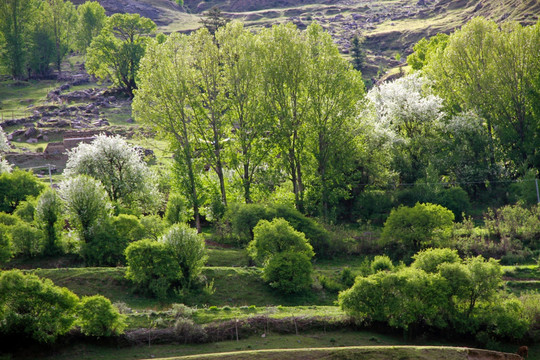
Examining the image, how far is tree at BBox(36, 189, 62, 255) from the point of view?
38250 mm

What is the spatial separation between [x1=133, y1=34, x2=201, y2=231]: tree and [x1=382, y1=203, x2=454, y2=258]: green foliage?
54.9 feet

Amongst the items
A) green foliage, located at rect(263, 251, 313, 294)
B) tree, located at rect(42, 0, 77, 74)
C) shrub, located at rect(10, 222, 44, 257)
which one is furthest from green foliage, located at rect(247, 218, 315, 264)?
tree, located at rect(42, 0, 77, 74)

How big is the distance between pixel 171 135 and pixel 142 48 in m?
47.0

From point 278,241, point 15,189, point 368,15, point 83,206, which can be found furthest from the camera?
point 368,15

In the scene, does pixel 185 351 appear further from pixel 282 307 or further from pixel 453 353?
pixel 453 353

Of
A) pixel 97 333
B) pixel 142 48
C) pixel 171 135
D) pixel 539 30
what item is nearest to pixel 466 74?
pixel 539 30

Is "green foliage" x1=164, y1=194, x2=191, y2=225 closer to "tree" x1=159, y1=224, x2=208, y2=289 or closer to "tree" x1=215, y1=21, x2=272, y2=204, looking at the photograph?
"tree" x1=215, y1=21, x2=272, y2=204

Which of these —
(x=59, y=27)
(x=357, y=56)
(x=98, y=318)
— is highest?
(x=59, y=27)

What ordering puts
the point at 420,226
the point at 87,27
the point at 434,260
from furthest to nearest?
the point at 87,27 → the point at 420,226 → the point at 434,260

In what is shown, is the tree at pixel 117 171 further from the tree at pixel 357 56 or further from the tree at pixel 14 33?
the tree at pixel 357 56

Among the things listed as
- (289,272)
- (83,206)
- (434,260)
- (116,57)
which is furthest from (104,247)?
(116,57)

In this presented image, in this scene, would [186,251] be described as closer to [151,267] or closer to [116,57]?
[151,267]

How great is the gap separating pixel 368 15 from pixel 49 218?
14250 centimetres

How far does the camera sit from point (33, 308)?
1073 inches
